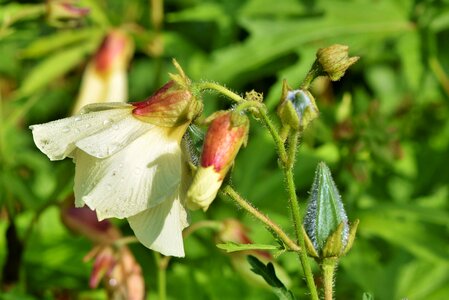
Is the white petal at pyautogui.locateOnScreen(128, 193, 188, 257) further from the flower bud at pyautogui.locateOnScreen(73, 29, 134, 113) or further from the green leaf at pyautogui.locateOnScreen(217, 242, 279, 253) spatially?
the flower bud at pyautogui.locateOnScreen(73, 29, 134, 113)

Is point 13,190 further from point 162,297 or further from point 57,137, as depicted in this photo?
point 57,137

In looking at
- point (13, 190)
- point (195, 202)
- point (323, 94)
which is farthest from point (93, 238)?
point (323, 94)

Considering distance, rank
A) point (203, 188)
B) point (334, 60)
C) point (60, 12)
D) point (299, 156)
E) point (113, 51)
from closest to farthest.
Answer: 1. point (203, 188)
2. point (334, 60)
3. point (60, 12)
4. point (299, 156)
5. point (113, 51)

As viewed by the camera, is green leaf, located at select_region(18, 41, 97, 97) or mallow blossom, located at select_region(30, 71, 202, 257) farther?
green leaf, located at select_region(18, 41, 97, 97)

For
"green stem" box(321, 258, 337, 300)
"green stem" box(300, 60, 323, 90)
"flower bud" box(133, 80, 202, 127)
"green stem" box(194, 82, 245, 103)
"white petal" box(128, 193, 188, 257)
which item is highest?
"green stem" box(194, 82, 245, 103)

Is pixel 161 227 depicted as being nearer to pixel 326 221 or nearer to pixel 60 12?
pixel 326 221

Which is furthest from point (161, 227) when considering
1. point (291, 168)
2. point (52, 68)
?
point (52, 68)

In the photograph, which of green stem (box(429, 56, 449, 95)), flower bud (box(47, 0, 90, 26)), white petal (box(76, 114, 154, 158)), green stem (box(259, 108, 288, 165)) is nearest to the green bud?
green stem (box(259, 108, 288, 165))
